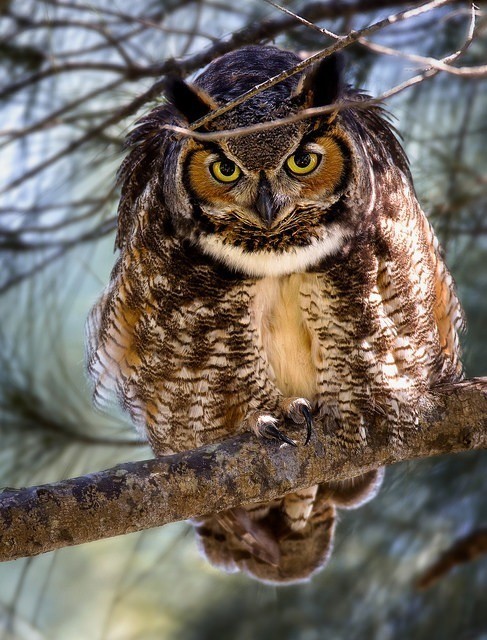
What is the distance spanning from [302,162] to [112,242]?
90 centimetres

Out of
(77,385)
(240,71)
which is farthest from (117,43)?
(77,385)

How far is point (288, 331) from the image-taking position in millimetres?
1935

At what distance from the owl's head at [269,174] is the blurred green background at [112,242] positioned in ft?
1.50

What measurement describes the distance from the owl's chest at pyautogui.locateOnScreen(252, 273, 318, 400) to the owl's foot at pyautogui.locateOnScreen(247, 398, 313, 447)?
6 cm

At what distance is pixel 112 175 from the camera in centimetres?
238

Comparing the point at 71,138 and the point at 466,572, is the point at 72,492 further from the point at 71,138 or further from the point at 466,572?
the point at 466,572

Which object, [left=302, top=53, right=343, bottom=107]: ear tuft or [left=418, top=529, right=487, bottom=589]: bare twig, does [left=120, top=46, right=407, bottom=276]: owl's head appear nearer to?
[left=302, top=53, right=343, bottom=107]: ear tuft

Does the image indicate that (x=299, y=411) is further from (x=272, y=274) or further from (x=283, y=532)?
(x=283, y=532)

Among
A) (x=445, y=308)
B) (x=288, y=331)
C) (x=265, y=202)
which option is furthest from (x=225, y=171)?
(x=445, y=308)

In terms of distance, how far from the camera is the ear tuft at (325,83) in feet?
5.69

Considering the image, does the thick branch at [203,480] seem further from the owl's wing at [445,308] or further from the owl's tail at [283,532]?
the owl's tail at [283,532]

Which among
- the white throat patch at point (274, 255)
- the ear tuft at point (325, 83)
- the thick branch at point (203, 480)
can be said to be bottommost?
the thick branch at point (203, 480)

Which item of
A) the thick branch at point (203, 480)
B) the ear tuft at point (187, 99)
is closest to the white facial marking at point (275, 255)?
the ear tuft at point (187, 99)

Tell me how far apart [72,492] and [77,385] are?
1.07 metres
